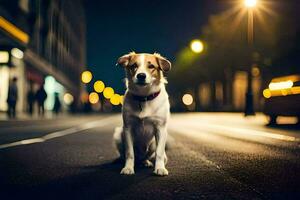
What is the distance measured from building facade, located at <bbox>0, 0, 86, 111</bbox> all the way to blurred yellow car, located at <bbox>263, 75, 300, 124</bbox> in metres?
15.0

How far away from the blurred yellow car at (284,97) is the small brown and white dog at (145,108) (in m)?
10.9

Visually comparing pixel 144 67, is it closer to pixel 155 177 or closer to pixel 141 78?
pixel 141 78

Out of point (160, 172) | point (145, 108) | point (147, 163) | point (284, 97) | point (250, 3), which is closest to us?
point (160, 172)

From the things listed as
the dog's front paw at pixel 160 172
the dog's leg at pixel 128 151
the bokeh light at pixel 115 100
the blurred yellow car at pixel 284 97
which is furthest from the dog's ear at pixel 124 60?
the bokeh light at pixel 115 100

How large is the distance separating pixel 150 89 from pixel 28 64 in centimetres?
3658

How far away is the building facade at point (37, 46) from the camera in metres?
30.7

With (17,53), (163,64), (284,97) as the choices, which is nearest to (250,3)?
(284,97)

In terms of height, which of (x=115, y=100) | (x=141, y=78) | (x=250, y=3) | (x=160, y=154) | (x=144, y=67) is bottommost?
(x=160, y=154)

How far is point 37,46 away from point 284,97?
3324 centimetres

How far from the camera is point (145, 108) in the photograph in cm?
501

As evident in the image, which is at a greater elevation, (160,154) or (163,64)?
(163,64)

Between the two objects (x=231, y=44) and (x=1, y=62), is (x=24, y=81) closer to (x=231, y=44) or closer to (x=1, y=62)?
(x=1, y=62)

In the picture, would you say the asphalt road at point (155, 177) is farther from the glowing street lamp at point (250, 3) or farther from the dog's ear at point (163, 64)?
the glowing street lamp at point (250, 3)

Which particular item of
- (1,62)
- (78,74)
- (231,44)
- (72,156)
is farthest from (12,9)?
(78,74)
